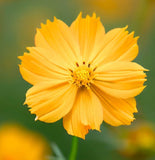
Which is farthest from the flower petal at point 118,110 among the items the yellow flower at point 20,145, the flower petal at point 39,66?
the yellow flower at point 20,145

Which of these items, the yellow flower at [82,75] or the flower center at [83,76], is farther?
the flower center at [83,76]

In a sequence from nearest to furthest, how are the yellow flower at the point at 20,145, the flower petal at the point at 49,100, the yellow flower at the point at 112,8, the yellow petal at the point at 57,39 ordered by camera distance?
the flower petal at the point at 49,100, the yellow petal at the point at 57,39, the yellow flower at the point at 20,145, the yellow flower at the point at 112,8

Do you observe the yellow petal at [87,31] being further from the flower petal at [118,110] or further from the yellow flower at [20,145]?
the yellow flower at [20,145]

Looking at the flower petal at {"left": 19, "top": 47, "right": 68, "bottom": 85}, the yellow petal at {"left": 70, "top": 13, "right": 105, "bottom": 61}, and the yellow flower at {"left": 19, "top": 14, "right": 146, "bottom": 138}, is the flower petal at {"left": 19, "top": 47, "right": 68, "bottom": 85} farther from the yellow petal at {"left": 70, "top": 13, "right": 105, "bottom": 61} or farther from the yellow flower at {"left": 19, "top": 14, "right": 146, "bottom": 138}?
the yellow petal at {"left": 70, "top": 13, "right": 105, "bottom": 61}

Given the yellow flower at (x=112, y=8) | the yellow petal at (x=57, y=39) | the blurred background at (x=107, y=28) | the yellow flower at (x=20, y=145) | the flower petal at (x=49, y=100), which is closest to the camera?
the flower petal at (x=49, y=100)

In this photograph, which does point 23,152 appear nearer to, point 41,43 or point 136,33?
point 41,43

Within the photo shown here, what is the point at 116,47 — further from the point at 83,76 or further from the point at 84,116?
the point at 84,116

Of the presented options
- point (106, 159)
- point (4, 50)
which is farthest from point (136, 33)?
point (4, 50)
